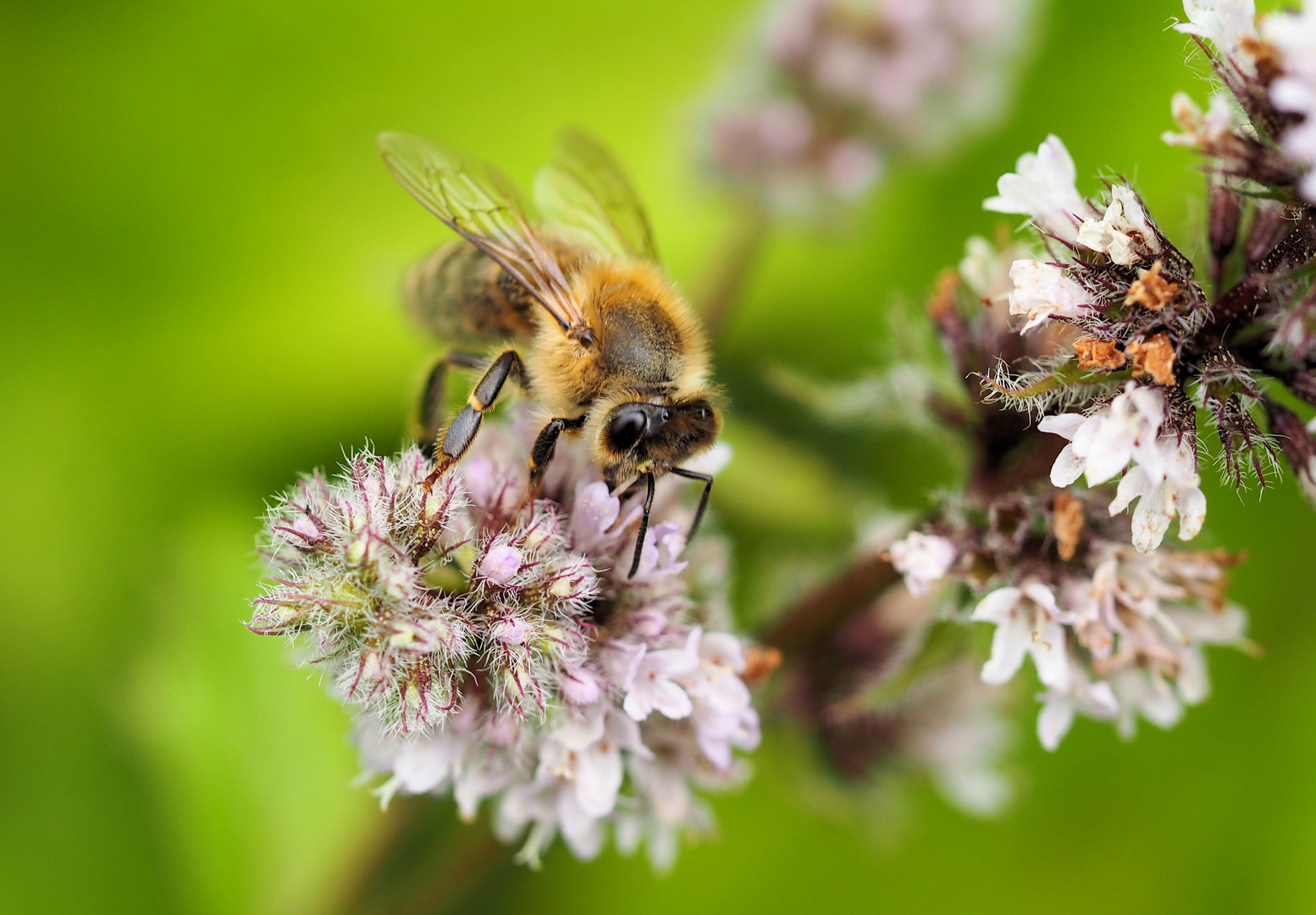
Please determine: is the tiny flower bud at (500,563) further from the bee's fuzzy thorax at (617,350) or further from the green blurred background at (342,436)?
the green blurred background at (342,436)

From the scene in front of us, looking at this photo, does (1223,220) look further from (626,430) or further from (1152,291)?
(626,430)

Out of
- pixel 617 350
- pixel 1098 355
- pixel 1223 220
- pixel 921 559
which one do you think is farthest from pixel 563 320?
pixel 1223 220

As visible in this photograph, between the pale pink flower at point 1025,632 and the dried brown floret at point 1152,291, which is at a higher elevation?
the dried brown floret at point 1152,291

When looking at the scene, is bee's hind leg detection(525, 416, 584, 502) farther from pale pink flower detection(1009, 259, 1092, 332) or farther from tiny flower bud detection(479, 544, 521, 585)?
pale pink flower detection(1009, 259, 1092, 332)

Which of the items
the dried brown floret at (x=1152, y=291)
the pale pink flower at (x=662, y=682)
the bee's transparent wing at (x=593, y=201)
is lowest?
the pale pink flower at (x=662, y=682)

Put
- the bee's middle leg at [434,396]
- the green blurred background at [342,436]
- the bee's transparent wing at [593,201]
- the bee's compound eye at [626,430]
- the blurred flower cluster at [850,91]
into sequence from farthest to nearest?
the blurred flower cluster at [850,91] → the green blurred background at [342,436] → the bee's transparent wing at [593,201] → the bee's middle leg at [434,396] → the bee's compound eye at [626,430]

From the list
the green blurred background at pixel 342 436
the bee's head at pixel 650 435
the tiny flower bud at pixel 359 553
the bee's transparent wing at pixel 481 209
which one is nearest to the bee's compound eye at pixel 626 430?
the bee's head at pixel 650 435
